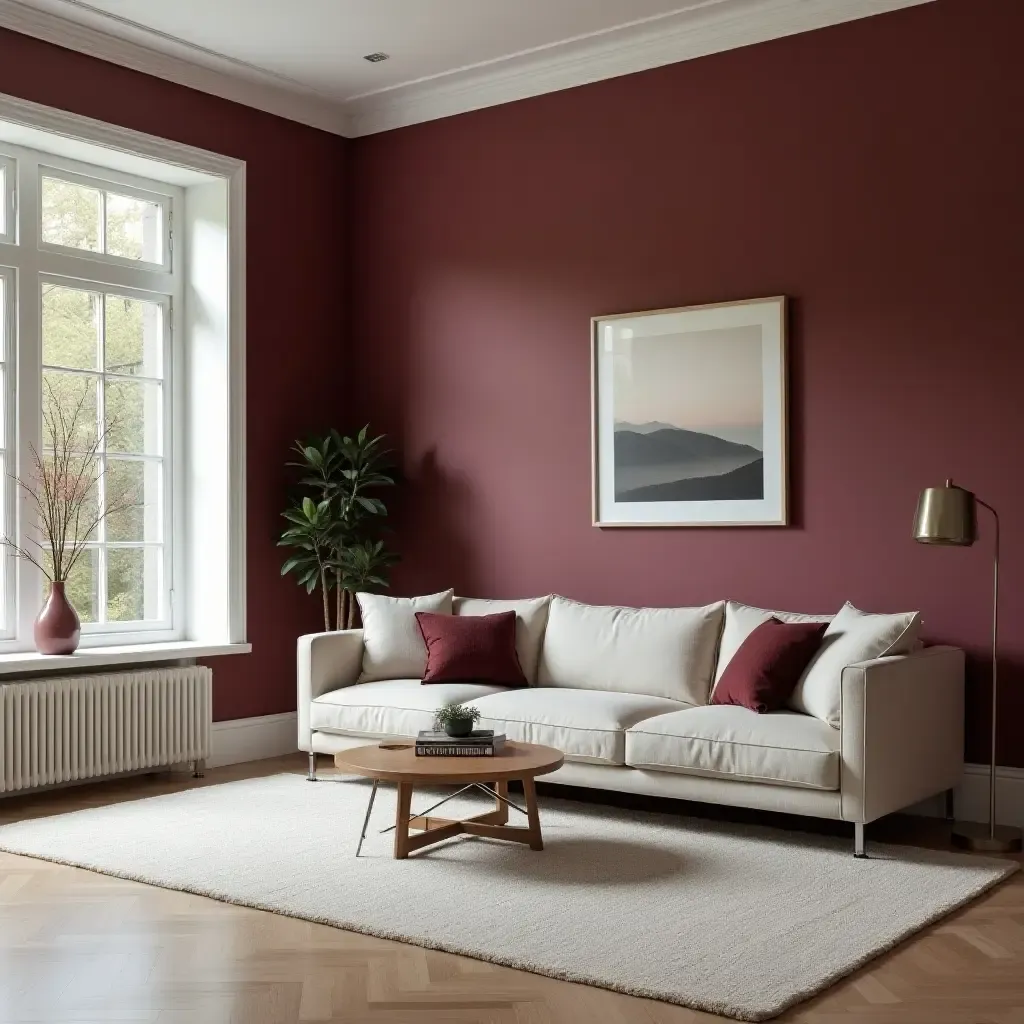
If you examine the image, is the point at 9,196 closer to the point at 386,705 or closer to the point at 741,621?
the point at 386,705

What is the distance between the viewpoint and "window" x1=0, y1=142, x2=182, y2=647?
5.84 m

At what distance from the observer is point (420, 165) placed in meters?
6.92

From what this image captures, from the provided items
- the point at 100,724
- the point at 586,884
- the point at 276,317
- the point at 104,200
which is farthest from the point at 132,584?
the point at 586,884

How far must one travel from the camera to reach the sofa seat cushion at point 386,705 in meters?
5.50

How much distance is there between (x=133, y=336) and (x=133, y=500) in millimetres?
823

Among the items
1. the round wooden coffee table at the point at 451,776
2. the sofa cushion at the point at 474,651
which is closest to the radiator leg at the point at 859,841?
the round wooden coffee table at the point at 451,776

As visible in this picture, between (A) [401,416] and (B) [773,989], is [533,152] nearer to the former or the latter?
(A) [401,416]

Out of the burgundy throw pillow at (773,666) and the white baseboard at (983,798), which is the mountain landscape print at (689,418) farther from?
the white baseboard at (983,798)

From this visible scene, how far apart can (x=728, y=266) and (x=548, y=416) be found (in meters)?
1.18

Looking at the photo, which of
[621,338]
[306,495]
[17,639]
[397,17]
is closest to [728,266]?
[621,338]

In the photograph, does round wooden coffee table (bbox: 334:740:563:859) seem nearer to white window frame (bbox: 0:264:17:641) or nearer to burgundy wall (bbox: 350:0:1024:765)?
burgundy wall (bbox: 350:0:1024:765)

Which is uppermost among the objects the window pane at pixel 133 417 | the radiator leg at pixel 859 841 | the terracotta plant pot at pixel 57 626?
the window pane at pixel 133 417

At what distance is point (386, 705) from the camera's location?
18.4 ft

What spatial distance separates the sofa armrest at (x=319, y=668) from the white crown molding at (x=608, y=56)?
2843mm
